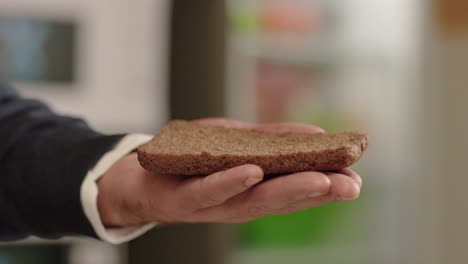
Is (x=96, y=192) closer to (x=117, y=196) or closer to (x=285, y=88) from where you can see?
(x=117, y=196)

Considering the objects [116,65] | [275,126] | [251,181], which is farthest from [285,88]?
[251,181]

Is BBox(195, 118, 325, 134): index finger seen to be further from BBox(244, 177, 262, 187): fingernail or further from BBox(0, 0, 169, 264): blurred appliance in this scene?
BBox(0, 0, 169, 264): blurred appliance

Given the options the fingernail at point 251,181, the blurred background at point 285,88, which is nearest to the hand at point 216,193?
the fingernail at point 251,181

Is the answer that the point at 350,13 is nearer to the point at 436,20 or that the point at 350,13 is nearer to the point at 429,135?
the point at 436,20

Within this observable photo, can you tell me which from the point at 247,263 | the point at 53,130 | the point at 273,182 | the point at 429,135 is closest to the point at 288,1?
the point at 429,135

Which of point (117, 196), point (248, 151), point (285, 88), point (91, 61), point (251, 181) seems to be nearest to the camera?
point (251, 181)

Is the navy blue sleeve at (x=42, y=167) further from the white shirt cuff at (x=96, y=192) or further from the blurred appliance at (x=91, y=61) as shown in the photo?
the blurred appliance at (x=91, y=61)
